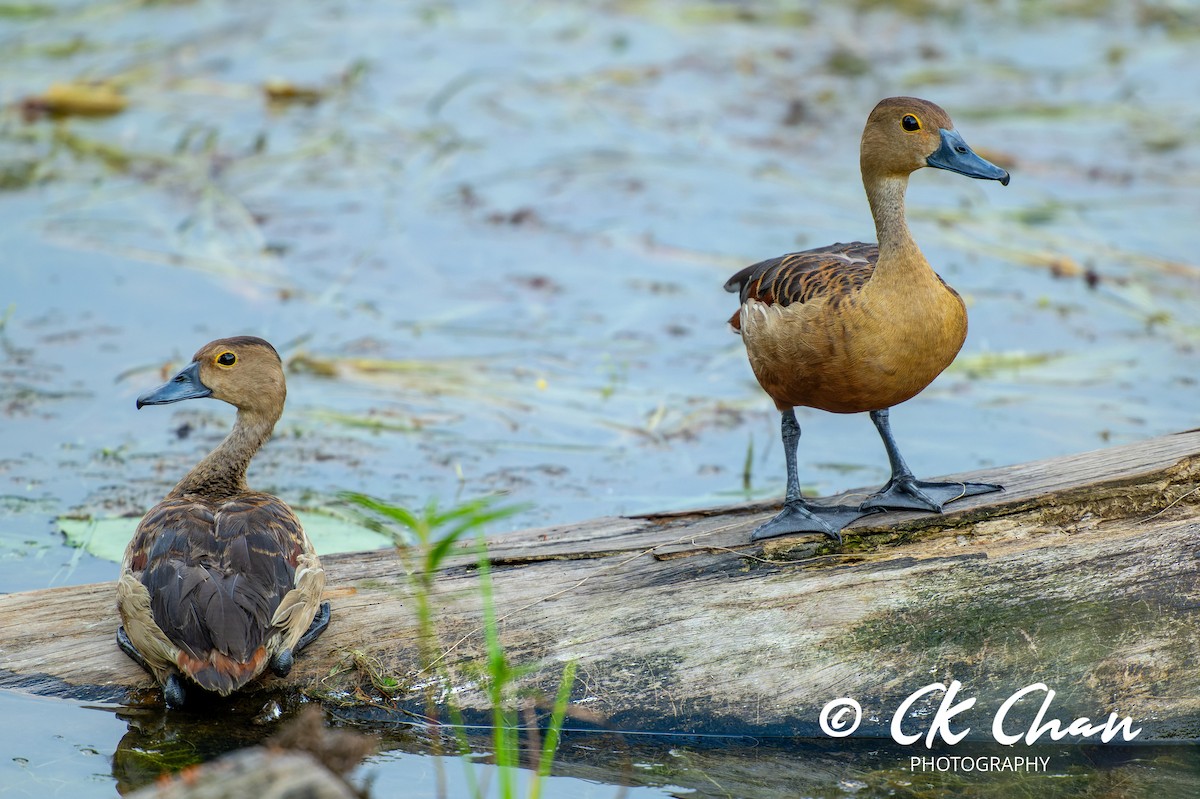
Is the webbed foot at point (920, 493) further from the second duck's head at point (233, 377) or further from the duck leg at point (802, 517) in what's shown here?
the second duck's head at point (233, 377)

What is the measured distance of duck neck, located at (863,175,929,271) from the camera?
4.81 metres

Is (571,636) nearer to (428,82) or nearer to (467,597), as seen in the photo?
(467,597)

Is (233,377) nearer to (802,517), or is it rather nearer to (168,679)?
(168,679)

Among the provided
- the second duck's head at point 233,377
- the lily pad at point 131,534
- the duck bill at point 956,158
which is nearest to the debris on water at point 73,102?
the lily pad at point 131,534

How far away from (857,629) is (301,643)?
1842 mm

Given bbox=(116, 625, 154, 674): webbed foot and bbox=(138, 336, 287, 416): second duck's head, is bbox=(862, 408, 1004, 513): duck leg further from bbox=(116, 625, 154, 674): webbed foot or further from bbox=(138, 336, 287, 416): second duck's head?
bbox=(116, 625, 154, 674): webbed foot

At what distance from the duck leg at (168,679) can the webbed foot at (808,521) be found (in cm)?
197

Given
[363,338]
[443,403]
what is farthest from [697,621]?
[363,338]

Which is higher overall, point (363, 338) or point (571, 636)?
point (571, 636)

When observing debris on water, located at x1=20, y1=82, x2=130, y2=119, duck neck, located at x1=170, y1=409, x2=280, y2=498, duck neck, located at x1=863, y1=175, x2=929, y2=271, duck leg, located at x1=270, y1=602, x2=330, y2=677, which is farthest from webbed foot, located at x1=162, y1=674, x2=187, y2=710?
debris on water, located at x1=20, y1=82, x2=130, y2=119

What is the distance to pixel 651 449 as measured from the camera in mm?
7211

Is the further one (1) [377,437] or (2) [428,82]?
(2) [428,82]

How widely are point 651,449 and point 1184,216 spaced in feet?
17.2

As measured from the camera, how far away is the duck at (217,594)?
4.36 metres
